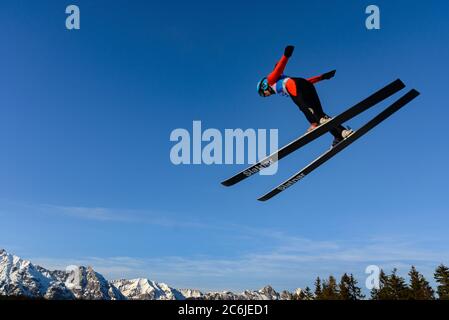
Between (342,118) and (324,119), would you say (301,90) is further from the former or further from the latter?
(342,118)

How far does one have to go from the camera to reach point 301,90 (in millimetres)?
9180

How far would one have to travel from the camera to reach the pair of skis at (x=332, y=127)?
9.57 m

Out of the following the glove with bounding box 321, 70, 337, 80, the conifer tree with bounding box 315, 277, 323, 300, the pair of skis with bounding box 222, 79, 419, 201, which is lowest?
the conifer tree with bounding box 315, 277, 323, 300

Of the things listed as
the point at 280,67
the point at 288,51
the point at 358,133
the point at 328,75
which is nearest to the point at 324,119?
the point at 328,75

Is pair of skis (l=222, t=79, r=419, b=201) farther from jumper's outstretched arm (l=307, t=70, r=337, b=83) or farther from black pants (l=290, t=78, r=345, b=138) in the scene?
jumper's outstretched arm (l=307, t=70, r=337, b=83)

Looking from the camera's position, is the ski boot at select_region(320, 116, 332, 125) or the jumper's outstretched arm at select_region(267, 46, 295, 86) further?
the ski boot at select_region(320, 116, 332, 125)

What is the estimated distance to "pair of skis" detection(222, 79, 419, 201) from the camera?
377 inches

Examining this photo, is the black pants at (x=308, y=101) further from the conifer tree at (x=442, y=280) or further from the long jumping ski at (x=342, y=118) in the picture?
the conifer tree at (x=442, y=280)

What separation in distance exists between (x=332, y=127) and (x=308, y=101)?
0.99 metres

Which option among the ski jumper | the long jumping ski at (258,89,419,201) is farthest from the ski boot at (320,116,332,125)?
the long jumping ski at (258,89,419,201)
